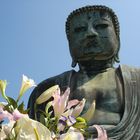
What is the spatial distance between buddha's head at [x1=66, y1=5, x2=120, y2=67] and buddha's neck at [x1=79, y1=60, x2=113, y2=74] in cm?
5

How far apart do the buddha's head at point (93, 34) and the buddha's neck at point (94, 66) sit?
5 cm

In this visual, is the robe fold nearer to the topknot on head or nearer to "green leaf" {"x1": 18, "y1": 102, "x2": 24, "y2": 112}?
the topknot on head

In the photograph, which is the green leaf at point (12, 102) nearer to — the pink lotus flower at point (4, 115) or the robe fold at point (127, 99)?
the pink lotus flower at point (4, 115)

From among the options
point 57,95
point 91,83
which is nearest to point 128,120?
point 91,83

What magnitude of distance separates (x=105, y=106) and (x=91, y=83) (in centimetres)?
37

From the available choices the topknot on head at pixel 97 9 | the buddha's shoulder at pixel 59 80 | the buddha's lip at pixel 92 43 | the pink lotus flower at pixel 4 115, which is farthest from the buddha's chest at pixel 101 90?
the pink lotus flower at pixel 4 115

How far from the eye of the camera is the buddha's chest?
4.80 metres

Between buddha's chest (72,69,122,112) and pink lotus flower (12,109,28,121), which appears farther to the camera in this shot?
buddha's chest (72,69,122,112)

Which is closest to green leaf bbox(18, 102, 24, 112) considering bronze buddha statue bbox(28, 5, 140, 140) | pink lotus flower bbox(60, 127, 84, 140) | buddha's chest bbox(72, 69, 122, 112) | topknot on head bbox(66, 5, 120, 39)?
pink lotus flower bbox(60, 127, 84, 140)

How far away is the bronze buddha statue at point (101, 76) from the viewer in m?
4.70

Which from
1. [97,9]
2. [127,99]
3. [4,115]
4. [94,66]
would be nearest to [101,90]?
[127,99]

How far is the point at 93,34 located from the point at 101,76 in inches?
17.3

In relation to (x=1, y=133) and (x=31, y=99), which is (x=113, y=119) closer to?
(x=31, y=99)

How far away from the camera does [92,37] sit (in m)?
5.14
